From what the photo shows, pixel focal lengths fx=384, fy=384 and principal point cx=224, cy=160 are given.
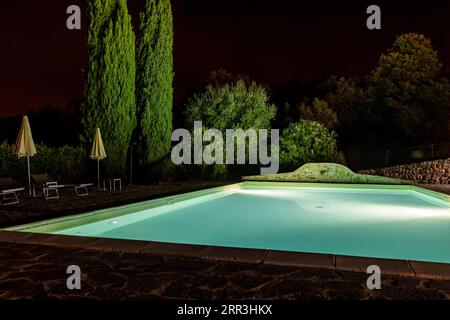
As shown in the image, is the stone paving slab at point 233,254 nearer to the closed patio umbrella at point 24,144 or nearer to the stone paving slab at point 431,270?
the stone paving slab at point 431,270

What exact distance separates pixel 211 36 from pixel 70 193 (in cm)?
1396

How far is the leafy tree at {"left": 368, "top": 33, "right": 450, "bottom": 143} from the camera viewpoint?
2217 cm

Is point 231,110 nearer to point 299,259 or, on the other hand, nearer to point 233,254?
point 233,254

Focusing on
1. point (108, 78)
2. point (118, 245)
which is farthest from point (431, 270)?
point (108, 78)

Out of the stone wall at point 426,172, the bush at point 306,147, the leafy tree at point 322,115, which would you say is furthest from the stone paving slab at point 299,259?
the leafy tree at point 322,115

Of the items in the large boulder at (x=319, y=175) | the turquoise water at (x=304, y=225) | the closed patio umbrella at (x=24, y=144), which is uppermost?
the closed patio umbrella at (x=24, y=144)

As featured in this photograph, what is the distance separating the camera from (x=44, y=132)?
2525cm

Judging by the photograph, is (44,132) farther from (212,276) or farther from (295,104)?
(212,276)

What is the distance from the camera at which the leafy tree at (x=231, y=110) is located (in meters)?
18.0

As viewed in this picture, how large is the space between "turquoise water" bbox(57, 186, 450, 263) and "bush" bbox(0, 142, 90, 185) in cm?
486

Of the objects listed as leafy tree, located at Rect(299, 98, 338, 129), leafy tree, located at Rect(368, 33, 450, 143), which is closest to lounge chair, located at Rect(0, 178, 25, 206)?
leafy tree, located at Rect(299, 98, 338, 129)

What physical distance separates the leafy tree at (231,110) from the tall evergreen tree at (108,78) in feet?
16.5

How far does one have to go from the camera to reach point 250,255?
12.7 ft
